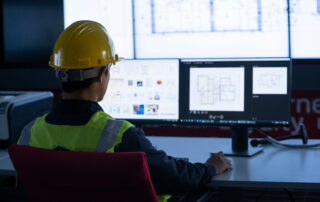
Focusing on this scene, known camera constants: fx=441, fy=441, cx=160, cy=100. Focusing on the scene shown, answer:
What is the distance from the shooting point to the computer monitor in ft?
6.77

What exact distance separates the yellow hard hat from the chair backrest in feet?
1.20

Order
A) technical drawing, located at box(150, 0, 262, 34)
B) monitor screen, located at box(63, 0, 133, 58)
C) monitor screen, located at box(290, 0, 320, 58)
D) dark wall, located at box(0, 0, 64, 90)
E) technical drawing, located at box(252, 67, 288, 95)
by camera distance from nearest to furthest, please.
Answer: technical drawing, located at box(252, 67, 288, 95) → monitor screen, located at box(290, 0, 320, 58) → technical drawing, located at box(150, 0, 262, 34) → monitor screen, located at box(63, 0, 133, 58) → dark wall, located at box(0, 0, 64, 90)

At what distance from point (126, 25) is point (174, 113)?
1.39 m

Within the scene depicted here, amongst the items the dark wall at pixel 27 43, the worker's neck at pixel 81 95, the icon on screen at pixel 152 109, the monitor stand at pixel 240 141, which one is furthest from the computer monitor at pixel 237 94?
the dark wall at pixel 27 43

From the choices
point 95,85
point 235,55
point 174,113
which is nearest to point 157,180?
point 95,85

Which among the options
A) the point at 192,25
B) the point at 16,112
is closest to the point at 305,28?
the point at 192,25

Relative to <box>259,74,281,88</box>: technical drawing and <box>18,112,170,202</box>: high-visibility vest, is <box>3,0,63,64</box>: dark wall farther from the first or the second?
<box>18,112,170,202</box>: high-visibility vest

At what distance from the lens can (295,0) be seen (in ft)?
10.0

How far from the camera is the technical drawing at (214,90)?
2.10 m

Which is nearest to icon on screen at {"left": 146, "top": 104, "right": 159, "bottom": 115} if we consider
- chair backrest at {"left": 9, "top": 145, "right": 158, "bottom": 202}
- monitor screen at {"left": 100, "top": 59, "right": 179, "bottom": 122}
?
monitor screen at {"left": 100, "top": 59, "right": 179, "bottom": 122}

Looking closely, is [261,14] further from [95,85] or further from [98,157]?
[98,157]

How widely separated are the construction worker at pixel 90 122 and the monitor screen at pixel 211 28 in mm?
1704

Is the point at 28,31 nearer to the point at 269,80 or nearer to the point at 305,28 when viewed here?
the point at 305,28

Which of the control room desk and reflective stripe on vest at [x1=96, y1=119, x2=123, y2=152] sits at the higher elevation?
reflective stripe on vest at [x1=96, y1=119, x2=123, y2=152]
